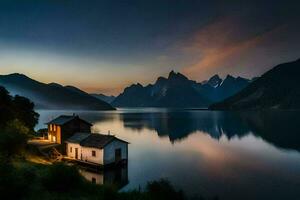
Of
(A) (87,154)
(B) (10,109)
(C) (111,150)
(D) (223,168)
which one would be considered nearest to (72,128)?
(A) (87,154)

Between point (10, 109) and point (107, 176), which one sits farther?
point (10, 109)

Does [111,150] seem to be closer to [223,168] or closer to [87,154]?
[87,154]

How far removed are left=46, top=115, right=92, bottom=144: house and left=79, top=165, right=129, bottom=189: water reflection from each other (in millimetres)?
14947

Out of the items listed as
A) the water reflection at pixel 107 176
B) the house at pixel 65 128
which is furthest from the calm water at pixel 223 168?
the house at pixel 65 128

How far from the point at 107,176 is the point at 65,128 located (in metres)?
20.0

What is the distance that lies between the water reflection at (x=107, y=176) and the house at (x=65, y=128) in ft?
49.0

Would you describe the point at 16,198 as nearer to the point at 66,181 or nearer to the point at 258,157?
the point at 66,181

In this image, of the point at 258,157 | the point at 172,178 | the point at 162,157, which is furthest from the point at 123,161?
the point at 258,157

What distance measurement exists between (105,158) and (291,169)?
3493 centimetres

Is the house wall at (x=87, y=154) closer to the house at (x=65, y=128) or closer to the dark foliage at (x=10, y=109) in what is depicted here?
the house at (x=65, y=128)

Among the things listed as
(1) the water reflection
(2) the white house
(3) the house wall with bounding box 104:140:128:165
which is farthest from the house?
(3) the house wall with bounding box 104:140:128:165

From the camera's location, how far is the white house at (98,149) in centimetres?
4604

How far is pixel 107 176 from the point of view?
43594 mm

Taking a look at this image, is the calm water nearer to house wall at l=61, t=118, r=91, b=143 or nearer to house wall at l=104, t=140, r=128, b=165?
house wall at l=104, t=140, r=128, b=165
